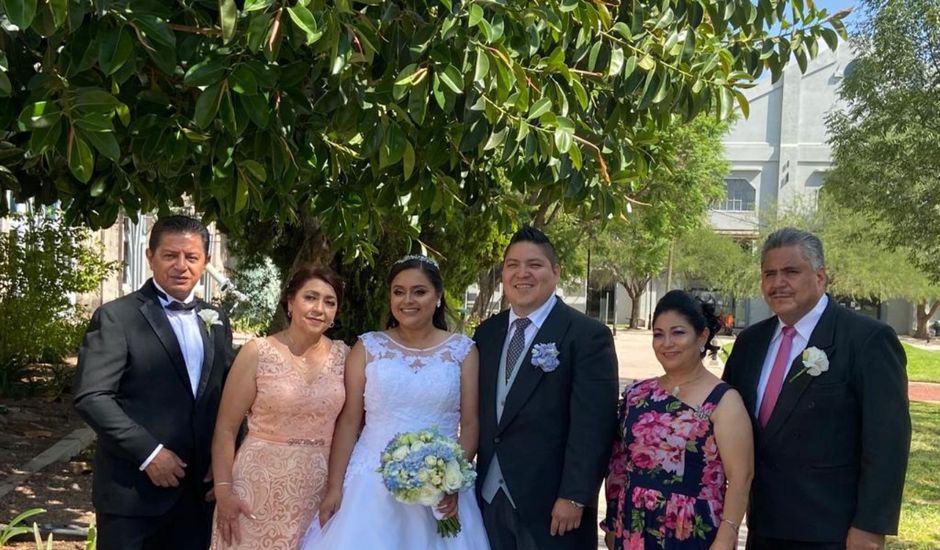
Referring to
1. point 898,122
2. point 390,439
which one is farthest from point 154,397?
point 898,122

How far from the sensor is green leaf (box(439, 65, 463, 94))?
11.6 feet

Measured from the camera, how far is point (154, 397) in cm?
404

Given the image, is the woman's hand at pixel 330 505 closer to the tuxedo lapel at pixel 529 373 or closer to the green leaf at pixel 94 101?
the tuxedo lapel at pixel 529 373

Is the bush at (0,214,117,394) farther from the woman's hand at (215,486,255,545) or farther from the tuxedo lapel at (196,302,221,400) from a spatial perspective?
the woman's hand at (215,486,255,545)

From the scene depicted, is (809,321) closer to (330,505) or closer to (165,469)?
(330,505)

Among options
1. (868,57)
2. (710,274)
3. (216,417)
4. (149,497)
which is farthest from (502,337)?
(710,274)

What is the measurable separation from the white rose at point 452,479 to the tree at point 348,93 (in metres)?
1.32

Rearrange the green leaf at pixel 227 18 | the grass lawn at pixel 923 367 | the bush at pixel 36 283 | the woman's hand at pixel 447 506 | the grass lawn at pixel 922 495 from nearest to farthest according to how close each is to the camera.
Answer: the green leaf at pixel 227 18 < the woman's hand at pixel 447 506 < the grass lawn at pixel 922 495 < the bush at pixel 36 283 < the grass lawn at pixel 923 367

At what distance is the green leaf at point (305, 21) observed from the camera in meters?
3.10

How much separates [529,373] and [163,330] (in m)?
1.64

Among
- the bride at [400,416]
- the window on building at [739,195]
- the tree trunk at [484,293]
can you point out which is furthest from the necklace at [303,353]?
the window on building at [739,195]

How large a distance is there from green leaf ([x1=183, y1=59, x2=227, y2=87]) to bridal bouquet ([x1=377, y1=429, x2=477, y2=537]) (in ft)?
5.65

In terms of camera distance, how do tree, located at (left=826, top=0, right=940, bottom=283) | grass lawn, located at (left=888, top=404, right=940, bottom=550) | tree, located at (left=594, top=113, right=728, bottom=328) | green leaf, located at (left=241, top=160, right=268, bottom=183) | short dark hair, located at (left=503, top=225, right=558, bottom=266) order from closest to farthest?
green leaf, located at (left=241, top=160, right=268, bottom=183) < short dark hair, located at (left=503, top=225, right=558, bottom=266) < grass lawn, located at (left=888, top=404, right=940, bottom=550) < tree, located at (left=826, top=0, right=940, bottom=283) < tree, located at (left=594, top=113, right=728, bottom=328)

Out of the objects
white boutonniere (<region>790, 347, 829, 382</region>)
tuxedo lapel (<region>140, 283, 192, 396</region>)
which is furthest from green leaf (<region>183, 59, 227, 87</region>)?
white boutonniere (<region>790, 347, 829, 382</region>)
